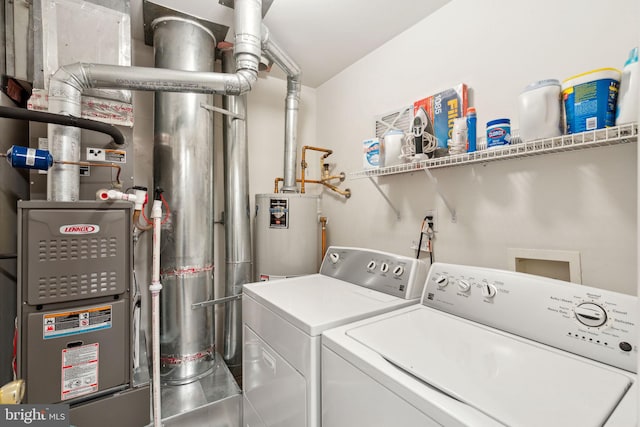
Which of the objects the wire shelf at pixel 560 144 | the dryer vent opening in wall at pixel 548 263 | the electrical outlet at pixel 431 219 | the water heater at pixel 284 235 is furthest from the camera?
the water heater at pixel 284 235

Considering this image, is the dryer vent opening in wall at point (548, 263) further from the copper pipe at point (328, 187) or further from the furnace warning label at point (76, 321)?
the furnace warning label at point (76, 321)

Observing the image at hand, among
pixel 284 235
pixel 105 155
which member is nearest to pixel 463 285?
pixel 284 235

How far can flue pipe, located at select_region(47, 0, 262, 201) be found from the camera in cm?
126

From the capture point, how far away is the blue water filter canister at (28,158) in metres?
1.09

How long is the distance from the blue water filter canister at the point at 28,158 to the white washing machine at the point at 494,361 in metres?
1.32

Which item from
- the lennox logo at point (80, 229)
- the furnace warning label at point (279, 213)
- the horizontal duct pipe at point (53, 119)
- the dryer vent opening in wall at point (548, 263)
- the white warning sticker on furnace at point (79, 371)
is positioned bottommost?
the white warning sticker on furnace at point (79, 371)

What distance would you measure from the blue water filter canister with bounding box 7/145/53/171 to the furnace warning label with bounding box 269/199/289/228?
1210mm

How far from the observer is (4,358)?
52.7 inches

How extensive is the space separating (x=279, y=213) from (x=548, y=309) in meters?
1.59

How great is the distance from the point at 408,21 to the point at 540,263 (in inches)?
62.0

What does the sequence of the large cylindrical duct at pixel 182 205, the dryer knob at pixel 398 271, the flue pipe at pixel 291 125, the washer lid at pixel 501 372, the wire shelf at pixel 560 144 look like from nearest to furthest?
1. the washer lid at pixel 501 372
2. the wire shelf at pixel 560 144
3. the dryer knob at pixel 398 271
4. the large cylindrical duct at pixel 182 205
5. the flue pipe at pixel 291 125

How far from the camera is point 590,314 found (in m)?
0.83

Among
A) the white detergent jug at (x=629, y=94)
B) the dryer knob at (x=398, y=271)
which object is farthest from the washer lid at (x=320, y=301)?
the white detergent jug at (x=629, y=94)

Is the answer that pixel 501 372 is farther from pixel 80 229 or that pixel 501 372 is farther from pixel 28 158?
pixel 28 158
